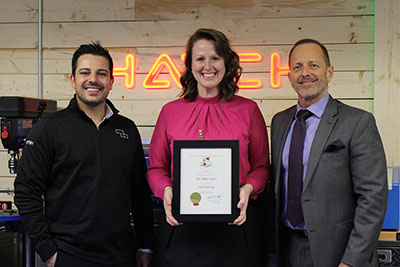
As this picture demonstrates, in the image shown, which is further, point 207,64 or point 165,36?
point 165,36

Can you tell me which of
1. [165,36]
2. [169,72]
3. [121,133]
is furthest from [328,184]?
[165,36]

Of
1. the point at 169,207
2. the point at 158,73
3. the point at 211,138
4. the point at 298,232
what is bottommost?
the point at 298,232

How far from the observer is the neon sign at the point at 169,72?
325cm

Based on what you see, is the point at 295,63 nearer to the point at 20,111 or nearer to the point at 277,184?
the point at 277,184

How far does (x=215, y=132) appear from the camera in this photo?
208 cm

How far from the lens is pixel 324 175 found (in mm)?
1935

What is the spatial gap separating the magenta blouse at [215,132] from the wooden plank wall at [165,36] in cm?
116

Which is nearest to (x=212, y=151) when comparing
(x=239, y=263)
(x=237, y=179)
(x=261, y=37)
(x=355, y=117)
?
(x=237, y=179)

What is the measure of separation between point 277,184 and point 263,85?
4.35ft

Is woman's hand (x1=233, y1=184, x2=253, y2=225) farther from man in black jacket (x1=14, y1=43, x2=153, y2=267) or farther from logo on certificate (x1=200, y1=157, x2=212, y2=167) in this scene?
man in black jacket (x1=14, y1=43, x2=153, y2=267)

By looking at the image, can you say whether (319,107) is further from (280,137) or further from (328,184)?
(328,184)

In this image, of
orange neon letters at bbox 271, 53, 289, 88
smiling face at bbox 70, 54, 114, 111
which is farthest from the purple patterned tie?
orange neon letters at bbox 271, 53, 289, 88

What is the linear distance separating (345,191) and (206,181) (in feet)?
2.05

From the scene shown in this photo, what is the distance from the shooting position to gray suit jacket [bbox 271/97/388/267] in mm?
1871
